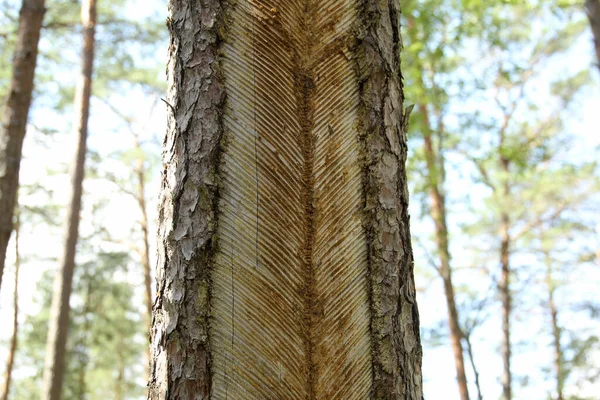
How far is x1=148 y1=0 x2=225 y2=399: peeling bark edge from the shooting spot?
1270 mm

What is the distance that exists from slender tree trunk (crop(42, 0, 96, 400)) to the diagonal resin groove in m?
7.74

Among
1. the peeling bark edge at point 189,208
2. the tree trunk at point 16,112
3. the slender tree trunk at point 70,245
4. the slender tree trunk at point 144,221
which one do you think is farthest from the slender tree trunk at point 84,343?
the peeling bark edge at point 189,208

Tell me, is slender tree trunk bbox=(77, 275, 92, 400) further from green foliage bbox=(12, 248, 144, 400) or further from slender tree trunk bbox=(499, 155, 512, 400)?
slender tree trunk bbox=(499, 155, 512, 400)

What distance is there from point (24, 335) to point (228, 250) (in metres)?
19.1

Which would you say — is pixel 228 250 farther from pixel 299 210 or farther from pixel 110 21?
pixel 110 21

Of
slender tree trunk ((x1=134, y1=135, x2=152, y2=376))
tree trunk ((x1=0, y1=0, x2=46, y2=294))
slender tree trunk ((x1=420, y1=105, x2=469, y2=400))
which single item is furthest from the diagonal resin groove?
slender tree trunk ((x1=134, y1=135, x2=152, y2=376))

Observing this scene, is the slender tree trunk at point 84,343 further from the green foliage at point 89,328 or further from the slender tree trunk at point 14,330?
the slender tree trunk at point 14,330

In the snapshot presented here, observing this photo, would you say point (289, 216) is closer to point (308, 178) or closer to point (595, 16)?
point (308, 178)

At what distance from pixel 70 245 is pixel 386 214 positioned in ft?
27.3

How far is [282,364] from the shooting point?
1274mm

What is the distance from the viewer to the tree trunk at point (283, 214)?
1.28 m

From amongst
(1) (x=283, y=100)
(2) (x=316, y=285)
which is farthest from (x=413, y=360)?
(1) (x=283, y=100)

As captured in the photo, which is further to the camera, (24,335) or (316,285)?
(24,335)

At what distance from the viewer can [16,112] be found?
5.86m
